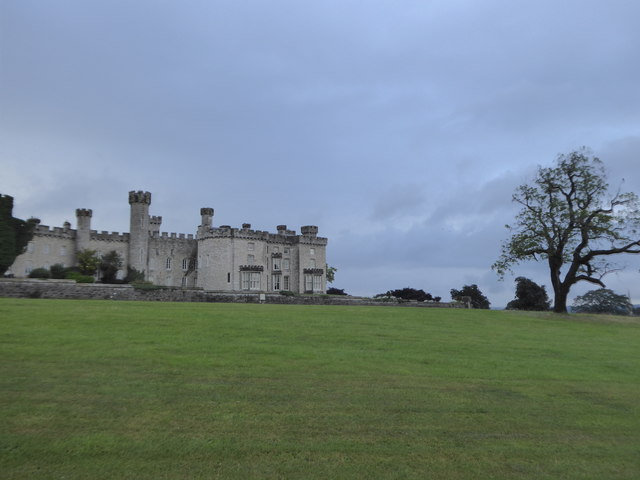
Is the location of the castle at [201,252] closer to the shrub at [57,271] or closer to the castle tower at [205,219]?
the castle tower at [205,219]

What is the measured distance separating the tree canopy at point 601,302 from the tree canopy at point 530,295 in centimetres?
2082

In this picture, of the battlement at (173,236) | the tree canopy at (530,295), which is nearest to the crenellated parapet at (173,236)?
the battlement at (173,236)

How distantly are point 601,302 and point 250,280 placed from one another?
57303mm

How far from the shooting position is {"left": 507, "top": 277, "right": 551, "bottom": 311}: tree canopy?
67250 millimetres

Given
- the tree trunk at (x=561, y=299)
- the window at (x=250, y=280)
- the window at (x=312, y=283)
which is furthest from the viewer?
the window at (x=312, y=283)

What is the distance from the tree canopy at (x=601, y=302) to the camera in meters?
86.0

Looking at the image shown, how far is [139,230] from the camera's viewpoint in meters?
71.1

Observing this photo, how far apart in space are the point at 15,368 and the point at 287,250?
63.9m

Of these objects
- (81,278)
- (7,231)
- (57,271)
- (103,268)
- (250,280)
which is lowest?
(81,278)

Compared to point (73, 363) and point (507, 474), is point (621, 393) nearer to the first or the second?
point (507, 474)

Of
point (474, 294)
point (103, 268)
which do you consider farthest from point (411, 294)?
point (103, 268)

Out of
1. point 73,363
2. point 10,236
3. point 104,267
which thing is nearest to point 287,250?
point 104,267

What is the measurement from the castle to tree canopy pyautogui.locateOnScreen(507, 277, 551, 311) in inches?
995

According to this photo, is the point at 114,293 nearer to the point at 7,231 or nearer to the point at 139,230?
the point at 7,231
